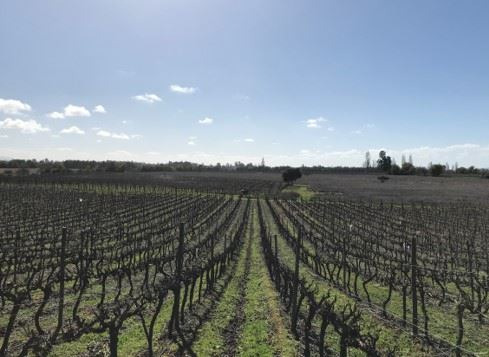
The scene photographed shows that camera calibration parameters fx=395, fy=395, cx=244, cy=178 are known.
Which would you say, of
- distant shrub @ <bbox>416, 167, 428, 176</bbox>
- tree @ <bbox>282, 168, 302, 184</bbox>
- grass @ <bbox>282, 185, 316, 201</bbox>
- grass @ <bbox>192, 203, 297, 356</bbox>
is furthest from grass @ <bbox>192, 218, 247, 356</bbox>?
distant shrub @ <bbox>416, 167, 428, 176</bbox>

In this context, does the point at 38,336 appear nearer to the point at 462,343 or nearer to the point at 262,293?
the point at 262,293

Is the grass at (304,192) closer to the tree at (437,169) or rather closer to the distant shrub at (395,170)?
the tree at (437,169)

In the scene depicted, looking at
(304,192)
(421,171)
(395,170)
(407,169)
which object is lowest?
(304,192)

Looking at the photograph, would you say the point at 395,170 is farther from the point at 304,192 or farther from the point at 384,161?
the point at 304,192

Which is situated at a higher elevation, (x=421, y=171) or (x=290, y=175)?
(x=421, y=171)

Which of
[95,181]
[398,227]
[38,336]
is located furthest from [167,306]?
[95,181]

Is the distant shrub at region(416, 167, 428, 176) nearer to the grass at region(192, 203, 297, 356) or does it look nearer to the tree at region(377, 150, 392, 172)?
the tree at region(377, 150, 392, 172)

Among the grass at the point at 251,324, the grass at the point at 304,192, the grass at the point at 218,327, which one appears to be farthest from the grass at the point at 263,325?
the grass at the point at 304,192

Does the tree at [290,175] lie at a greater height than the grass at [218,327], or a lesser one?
greater

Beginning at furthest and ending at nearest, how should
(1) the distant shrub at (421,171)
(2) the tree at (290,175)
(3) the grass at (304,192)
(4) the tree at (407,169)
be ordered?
(1) the distant shrub at (421,171) < (4) the tree at (407,169) < (2) the tree at (290,175) < (3) the grass at (304,192)

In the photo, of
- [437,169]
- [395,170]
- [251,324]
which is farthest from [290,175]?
[251,324]

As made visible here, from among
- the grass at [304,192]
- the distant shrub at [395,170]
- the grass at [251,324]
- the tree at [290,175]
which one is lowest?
the grass at [251,324]

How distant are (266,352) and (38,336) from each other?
5044mm

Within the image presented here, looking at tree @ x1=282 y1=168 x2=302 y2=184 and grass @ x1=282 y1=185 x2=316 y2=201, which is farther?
tree @ x1=282 y1=168 x2=302 y2=184
